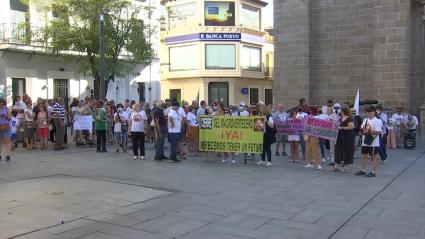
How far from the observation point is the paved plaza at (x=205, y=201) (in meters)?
6.42

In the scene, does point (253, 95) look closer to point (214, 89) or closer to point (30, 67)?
point (214, 89)

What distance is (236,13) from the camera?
44.8 metres

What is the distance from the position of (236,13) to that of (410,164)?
33.7 meters

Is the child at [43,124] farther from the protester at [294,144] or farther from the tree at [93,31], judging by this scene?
the protester at [294,144]

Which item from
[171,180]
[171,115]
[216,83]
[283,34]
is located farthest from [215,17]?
[171,180]

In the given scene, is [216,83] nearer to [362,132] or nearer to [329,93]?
[329,93]

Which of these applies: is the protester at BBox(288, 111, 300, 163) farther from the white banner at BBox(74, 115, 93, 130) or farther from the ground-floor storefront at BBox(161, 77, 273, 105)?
the ground-floor storefront at BBox(161, 77, 273, 105)

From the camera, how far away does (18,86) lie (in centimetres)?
2753

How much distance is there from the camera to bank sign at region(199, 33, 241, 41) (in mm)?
44188

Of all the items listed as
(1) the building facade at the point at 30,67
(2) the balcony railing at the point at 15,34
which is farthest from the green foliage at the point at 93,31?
(2) the balcony railing at the point at 15,34

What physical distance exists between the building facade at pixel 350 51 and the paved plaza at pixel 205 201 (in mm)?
7229

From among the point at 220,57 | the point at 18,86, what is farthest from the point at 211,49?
the point at 18,86

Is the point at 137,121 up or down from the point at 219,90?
down

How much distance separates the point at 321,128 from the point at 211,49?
3348 cm
